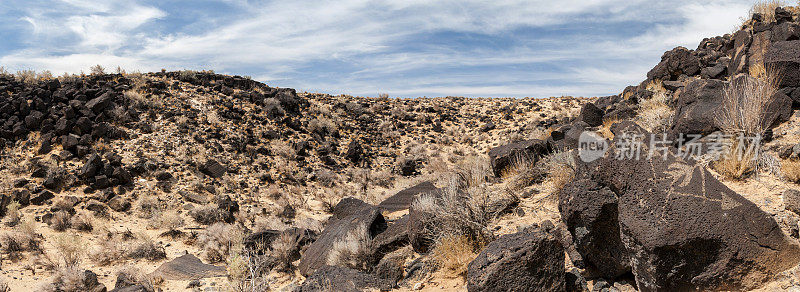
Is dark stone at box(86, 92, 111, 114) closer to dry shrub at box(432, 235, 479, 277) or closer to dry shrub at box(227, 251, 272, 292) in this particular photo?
dry shrub at box(227, 251, 272, 292)

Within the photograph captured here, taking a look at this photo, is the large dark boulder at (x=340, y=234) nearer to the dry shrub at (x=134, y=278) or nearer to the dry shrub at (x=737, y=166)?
the dry shrub at (x=134, y=278)

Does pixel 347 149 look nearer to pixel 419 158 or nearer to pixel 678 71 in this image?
pixel 419 158

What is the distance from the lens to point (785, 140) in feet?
18.6

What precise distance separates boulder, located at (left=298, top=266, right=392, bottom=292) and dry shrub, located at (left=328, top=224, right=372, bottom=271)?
2.87 feet

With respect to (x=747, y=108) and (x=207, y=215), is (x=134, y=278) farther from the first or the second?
(x=747, y=108)

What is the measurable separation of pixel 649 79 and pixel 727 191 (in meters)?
13.9

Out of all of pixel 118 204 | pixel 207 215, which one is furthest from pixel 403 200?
pixel 118 204

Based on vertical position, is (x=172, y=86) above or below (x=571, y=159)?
above

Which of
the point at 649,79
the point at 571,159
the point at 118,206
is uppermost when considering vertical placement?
the point at 649,79

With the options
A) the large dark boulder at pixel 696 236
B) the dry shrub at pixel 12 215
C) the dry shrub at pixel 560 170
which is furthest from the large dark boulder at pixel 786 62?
the dry shrub at pixel 12 215

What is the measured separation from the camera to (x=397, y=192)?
1332 centimetres

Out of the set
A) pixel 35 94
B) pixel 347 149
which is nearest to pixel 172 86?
pixel 35 94

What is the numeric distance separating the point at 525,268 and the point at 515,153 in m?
5.23

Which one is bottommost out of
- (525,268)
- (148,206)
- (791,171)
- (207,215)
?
(207,215)
